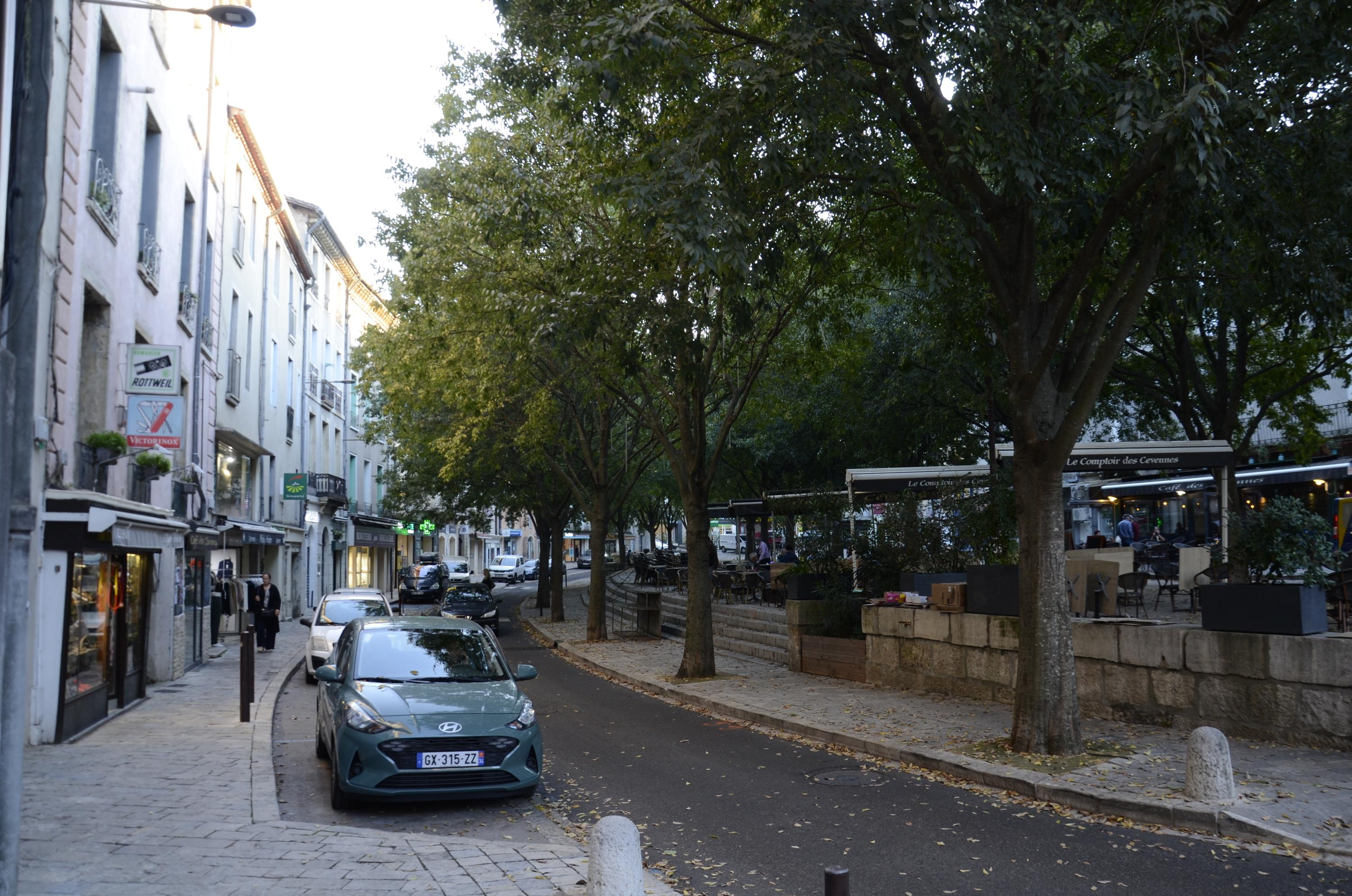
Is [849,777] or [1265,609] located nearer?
[849,777]

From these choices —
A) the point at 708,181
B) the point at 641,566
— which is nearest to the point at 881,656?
the point at 708,181

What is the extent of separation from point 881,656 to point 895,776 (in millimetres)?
5519

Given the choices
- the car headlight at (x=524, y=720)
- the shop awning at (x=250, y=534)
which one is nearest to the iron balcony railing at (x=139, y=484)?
the shop awning at (x=250, y=534)

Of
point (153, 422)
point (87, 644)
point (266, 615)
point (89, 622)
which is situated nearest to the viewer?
point (87, 644)

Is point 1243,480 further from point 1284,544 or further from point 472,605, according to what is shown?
point 472,605

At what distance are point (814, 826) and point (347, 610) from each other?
13.4 meters

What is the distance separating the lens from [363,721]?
791 centimetres

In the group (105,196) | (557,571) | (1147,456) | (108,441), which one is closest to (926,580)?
(1147,456)

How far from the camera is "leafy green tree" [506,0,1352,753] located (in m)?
8.70

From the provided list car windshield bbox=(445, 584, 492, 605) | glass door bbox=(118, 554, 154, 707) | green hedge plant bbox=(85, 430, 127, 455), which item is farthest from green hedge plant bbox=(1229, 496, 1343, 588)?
car windshield bbox=(445, 584, 492, 605)

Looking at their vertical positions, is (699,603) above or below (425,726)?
above

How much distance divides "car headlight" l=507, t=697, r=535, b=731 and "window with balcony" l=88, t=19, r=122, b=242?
914 centimetres

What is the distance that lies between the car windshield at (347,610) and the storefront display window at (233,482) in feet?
28.5

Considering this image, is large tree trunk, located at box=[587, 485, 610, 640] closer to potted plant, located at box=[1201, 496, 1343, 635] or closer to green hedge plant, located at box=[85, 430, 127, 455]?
green hedge plant, located at box=[85, 430, 127, 455]
